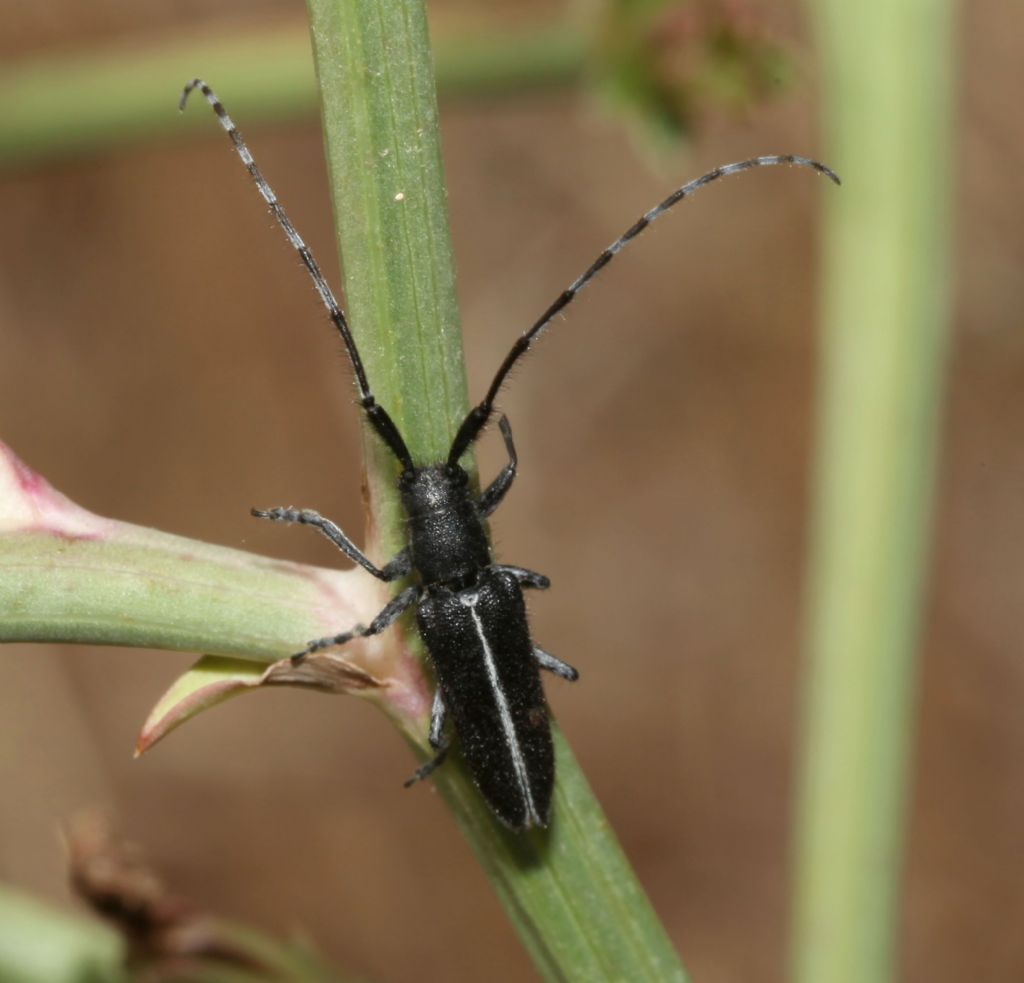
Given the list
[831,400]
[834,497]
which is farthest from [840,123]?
[834,497]

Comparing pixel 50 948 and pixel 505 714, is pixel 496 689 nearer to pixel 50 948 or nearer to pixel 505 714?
pixel 505 714

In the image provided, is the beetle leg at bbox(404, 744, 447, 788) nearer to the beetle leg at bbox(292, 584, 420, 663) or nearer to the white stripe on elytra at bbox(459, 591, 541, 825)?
the white stripe on elytra at bbox(459, 591, 541, 825)

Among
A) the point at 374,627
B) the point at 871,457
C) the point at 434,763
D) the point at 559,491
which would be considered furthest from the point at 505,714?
the point at 559,491

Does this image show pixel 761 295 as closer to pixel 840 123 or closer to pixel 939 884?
pixel 939 884

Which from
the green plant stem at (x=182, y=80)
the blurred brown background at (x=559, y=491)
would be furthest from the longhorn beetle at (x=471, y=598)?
the blurred brown background at (x=559, y=491)

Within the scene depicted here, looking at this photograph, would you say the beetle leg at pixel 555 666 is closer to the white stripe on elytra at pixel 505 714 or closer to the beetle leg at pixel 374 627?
the white stripe on elytra at pixel 505 714

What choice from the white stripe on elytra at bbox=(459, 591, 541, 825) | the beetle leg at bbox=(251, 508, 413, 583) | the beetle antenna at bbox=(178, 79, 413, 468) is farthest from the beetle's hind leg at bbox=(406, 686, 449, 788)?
the beetle antenna at bbox=(178, 79, 413, 468)
